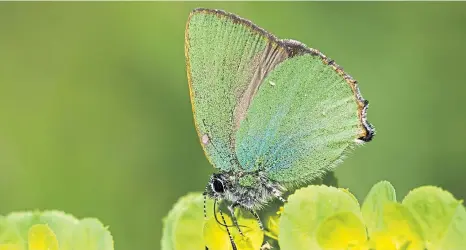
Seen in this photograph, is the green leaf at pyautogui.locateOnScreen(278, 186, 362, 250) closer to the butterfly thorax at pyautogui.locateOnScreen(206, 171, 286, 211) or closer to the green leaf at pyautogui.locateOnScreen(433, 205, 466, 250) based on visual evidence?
the green leaf at pyautogui.locateOnScreen(433, 205, 466, 250)

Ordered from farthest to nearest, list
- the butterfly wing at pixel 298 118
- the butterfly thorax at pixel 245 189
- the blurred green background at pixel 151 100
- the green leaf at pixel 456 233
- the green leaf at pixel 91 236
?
the blurred green background at pixel 151 100
the butterfly wing at pixel 298 118
the butterfly thorax at pixel 245 189
the green leaf at pixel 91 236
the green leaf at pixel 456 233

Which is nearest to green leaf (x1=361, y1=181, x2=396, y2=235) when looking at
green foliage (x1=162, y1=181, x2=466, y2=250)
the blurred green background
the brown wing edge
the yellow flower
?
green foliage (x1=162, y1=181, x2=466, y2=250)

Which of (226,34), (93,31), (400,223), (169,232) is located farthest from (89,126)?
(400,223)

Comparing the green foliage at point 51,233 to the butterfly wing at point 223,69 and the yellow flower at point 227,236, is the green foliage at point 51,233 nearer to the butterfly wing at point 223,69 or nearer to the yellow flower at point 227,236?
the yellow flower at point 227,236

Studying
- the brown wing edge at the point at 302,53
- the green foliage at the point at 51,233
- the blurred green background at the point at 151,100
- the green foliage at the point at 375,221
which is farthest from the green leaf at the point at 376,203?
the blurred green background at the point at 151,100

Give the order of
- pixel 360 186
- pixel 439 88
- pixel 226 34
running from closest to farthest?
pixel 226 34 < pixel 360 186 < pixel 439 88

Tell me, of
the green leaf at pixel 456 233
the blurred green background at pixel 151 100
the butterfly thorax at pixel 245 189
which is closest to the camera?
the green leaf at pixel 456 233

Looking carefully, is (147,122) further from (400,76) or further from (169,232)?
(169,232)
